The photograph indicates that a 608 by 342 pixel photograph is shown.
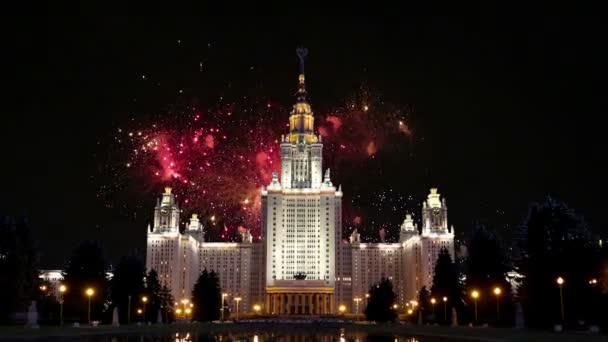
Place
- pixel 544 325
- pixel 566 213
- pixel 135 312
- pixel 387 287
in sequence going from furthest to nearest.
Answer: pixel 387 287 < pixel 135 312 < pixel 566 213 < pixel 544 325

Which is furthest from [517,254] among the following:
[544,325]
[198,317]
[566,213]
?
[198,317]

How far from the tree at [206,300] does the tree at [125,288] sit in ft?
103

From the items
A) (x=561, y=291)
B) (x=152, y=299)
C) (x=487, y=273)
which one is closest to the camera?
(x=561, y=291)

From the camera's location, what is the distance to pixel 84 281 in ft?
307

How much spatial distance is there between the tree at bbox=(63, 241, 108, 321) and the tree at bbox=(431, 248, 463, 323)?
4822cm

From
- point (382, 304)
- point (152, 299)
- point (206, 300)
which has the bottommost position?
point (382, 304)

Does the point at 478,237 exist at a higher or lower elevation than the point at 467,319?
higher

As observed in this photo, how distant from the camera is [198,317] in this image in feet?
427

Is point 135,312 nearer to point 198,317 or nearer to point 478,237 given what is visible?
point 198,317

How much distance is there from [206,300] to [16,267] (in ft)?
181

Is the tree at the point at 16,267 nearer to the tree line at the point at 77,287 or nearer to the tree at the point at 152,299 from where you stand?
the tree line at the point at 77,287

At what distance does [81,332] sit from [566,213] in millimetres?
51751

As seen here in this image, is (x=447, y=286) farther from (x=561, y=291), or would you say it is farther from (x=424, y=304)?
(x=561, y=291)

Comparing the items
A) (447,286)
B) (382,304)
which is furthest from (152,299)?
(447,286)
